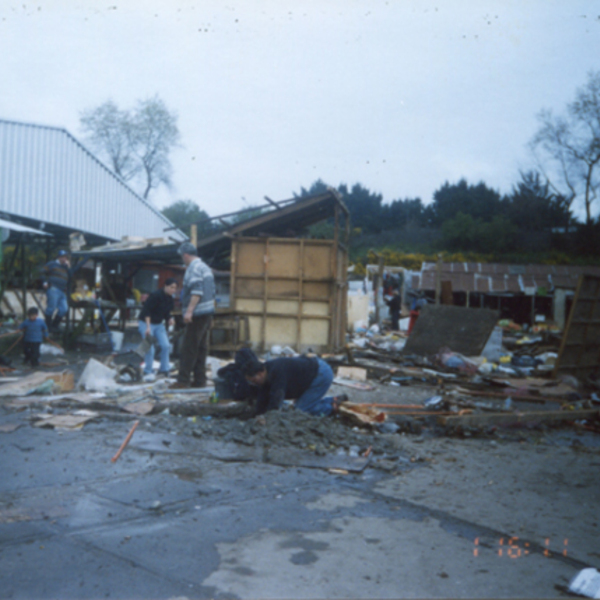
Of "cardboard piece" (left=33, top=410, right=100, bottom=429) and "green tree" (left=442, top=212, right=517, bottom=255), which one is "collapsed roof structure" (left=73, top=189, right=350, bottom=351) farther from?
"green tree" (left=442, top=212, right=517, bottom=255)

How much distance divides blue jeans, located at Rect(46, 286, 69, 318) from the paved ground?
8.15m

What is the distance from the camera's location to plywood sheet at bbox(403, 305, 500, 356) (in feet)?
45.9

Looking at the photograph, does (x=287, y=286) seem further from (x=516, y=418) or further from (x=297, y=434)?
(x=297, y=434)

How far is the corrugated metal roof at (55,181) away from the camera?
856 inches

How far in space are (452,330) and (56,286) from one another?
29.8 ft

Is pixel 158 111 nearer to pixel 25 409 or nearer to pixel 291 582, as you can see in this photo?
pixel 25 409

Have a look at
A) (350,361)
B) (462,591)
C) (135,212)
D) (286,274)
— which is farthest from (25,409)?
(135,212)

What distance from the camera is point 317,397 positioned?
6.67 metres

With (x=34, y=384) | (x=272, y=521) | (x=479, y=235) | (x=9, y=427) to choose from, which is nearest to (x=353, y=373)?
(x=34, y=384)

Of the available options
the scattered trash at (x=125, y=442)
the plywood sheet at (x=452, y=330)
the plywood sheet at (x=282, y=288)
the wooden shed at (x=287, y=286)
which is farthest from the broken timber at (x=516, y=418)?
→ the plywood sheet at (x=282, y=288)

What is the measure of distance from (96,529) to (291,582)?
1185 millimetres

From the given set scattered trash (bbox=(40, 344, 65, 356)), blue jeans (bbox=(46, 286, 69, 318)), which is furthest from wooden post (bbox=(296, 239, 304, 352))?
blue jeans (bbox=(46, 286, 69, 318))

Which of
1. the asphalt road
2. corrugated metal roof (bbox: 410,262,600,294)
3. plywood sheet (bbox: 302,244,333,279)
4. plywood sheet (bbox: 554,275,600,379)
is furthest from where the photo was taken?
corrugated metal roof (bbox: 410,262,600,294)

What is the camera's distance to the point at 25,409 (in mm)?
6656
